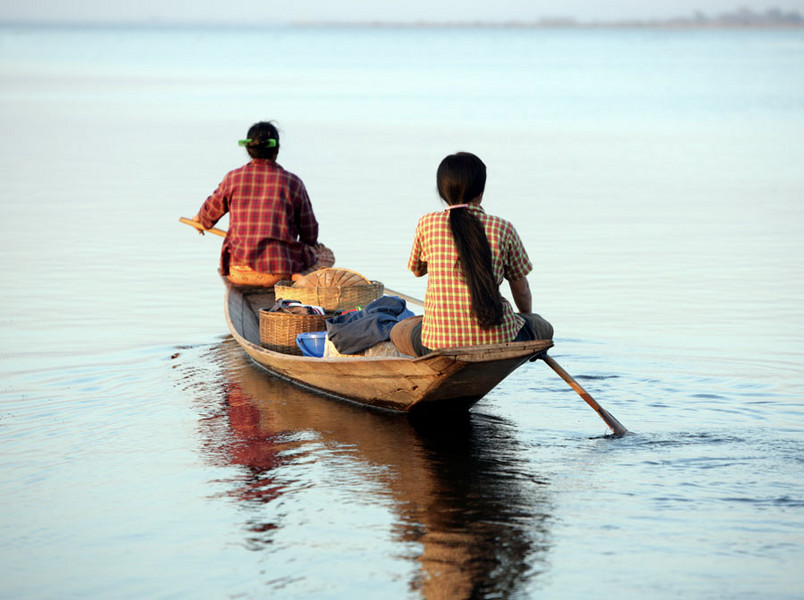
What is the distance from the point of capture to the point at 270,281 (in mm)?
8203

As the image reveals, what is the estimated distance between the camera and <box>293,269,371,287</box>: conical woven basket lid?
7.32 meters

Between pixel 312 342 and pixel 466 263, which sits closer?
pixel 466 263

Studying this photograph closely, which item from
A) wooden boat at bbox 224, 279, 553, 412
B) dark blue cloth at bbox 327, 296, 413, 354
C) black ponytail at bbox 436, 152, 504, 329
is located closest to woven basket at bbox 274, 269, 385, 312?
wooden boat at bbox 224, 279, 553, 412

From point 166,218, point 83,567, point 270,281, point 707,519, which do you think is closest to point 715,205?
point 166,218

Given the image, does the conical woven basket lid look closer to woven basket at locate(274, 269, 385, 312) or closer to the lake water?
woven basket at locate(274, 269, 385, 312)

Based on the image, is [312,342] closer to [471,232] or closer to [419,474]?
[419,474]

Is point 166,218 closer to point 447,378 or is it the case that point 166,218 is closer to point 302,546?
point 447,378

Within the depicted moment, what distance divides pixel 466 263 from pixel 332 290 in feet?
6.52

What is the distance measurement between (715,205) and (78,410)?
10229 millimetres

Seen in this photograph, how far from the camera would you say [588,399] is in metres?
5.81

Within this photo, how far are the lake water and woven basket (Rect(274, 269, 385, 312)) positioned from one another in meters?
0.57

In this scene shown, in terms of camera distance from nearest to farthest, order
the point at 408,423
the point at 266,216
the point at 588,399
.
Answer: the point at 588,399
the point at 408,423
the point at 266,216

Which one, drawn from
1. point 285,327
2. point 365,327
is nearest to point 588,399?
point 365,327

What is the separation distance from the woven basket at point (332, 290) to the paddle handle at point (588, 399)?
1832 mm
